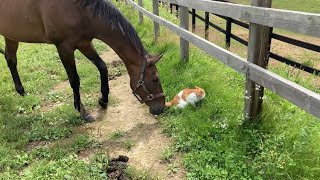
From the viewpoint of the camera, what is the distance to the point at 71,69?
4270 millimetres

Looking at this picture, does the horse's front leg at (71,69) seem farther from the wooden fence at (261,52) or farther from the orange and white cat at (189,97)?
the wooden fence at (261,52)

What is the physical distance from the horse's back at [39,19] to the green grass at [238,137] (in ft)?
5.29

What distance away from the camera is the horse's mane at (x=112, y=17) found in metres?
3.94

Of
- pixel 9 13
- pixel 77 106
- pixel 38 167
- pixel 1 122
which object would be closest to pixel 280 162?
pixel 38 167

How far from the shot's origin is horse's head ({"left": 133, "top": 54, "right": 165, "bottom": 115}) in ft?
12.9

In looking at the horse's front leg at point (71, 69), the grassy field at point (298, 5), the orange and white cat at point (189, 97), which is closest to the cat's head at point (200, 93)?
the orange and white cat at point (189, 97)

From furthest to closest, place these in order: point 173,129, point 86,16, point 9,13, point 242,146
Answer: point 9,13, point 86,16, point 173,129, point 242,146

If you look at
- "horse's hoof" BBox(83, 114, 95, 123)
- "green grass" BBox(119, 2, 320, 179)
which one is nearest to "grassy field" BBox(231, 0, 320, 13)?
"green grass" BBox(119, 2, 320, 179)

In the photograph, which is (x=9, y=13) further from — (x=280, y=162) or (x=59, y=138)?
(x=280, y=162)

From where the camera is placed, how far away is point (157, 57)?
3.94m

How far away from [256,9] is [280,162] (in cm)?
127

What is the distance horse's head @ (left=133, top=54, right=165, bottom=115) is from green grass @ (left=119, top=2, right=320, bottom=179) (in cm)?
22

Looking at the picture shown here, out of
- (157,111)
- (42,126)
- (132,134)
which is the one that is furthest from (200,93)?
(42,126)

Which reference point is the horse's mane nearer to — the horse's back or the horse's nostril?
the horse's back
